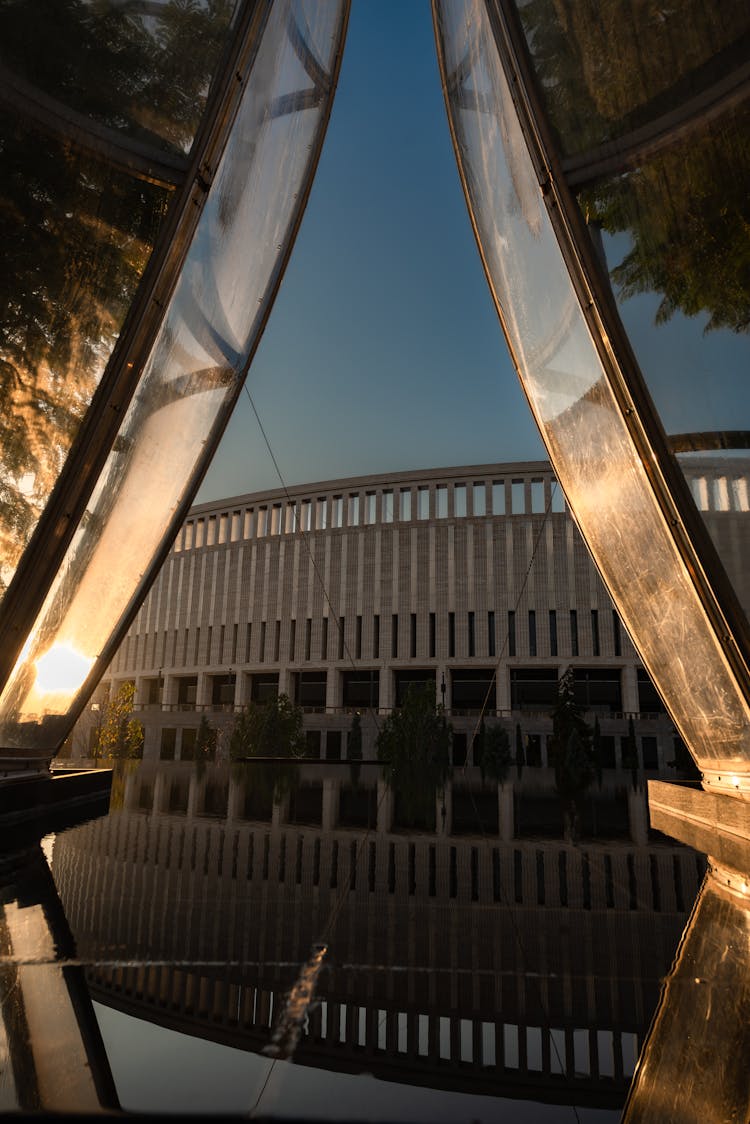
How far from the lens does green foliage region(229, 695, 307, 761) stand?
28.1 m

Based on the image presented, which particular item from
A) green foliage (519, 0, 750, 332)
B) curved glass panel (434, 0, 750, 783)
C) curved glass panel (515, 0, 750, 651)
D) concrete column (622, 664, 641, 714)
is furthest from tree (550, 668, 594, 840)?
concrete column (622, 664, 641, 714)

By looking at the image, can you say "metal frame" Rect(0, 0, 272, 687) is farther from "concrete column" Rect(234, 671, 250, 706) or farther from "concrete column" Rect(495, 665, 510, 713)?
"concrete column" Rect(234, 671, 250, 706)

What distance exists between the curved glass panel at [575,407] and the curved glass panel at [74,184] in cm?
231

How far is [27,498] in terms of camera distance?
4406mm

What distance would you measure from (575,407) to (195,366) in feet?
10.2

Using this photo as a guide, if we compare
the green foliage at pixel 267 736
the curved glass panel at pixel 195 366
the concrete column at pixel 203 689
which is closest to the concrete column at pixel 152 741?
the concrete column at pixel 203 689

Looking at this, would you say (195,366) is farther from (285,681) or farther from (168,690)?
(168,690)

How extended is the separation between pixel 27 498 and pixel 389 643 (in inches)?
1621

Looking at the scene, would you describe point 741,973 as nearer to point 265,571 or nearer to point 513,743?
point 513,743

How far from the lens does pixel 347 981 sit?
6.60 feet

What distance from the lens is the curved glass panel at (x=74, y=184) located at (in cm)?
366

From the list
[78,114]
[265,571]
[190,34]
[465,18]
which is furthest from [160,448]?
[265,571]

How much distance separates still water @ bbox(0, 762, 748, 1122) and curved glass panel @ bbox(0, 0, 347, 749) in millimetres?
1600

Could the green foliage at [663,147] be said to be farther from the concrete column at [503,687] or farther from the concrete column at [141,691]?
the concrete column at [141,691]
